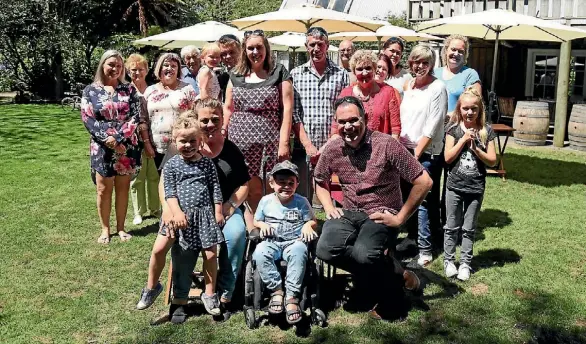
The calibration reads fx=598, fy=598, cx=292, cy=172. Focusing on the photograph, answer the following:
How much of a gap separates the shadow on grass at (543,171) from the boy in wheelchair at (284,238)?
5233mm

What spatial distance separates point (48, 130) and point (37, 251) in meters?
9.24

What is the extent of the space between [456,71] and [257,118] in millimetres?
2174

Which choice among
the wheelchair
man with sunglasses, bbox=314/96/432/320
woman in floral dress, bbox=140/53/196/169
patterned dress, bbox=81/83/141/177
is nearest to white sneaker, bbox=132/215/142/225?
patterned dress, bbox=81/83/141/177

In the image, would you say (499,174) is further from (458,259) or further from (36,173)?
(36,173)

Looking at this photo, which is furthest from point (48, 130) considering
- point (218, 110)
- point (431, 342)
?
point (431, 342)

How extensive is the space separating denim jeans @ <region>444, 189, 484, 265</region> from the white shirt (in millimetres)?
500

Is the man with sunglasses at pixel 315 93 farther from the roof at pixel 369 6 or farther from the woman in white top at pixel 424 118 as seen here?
the roof at pixel 369 6

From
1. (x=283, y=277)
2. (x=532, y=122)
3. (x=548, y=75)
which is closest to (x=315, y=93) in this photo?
(x=283, y=277)

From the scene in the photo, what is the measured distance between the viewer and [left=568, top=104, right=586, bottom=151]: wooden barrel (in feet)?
35.2

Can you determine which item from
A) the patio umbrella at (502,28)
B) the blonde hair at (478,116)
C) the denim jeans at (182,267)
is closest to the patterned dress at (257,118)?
the denim jeans at (182,267)

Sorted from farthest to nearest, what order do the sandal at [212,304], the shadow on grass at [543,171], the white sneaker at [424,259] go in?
1. the shadow on grass at [543,171]
2. the white sneaker at [424,259]
3. the sandal at [212,304]

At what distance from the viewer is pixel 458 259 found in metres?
5.09

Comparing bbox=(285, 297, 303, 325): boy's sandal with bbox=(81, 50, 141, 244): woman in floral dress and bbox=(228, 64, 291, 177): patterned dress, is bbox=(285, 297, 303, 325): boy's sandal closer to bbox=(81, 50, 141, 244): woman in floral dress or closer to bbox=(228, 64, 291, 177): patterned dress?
bbox=(228, 64, 291, 177): patterned dress

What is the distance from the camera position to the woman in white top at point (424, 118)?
484 cm
